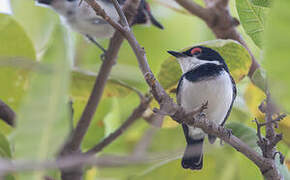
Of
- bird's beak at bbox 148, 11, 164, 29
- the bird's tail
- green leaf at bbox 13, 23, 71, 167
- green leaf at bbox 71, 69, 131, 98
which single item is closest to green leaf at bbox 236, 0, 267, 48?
the bird's tail

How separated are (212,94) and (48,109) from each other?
1304 mm

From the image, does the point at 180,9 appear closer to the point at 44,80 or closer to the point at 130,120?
the point at 130,120

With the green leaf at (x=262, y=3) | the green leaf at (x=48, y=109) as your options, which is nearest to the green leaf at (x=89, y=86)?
the green leaf at (x=262, y=3)

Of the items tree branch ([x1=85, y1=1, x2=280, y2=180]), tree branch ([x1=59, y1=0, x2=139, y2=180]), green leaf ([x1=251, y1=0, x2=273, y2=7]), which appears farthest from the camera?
tree branch ([x1=59, y1=0, x2=139, y2=180])

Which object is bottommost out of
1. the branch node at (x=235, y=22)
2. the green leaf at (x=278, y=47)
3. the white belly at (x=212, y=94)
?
the white belly at (x=212, y=94)

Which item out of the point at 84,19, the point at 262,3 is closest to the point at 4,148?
the point at 262,3

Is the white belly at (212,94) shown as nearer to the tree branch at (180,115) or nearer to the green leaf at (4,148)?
the tree branch at (180,115)

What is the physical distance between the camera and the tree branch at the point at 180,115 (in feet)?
3.47

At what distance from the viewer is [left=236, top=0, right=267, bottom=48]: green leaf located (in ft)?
4.58

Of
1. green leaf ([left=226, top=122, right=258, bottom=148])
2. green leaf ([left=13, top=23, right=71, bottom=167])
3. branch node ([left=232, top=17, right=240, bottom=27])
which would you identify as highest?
green leaf ([left=13, top=23, right=71, bottom=167])

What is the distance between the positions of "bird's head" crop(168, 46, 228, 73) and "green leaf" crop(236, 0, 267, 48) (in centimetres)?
39

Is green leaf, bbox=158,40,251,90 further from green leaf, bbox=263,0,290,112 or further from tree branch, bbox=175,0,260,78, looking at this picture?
green leaf, bbox=263,0,290,112

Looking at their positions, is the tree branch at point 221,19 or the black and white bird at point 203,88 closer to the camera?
the black and white bird at point 203,88

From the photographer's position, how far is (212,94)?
195 cm
